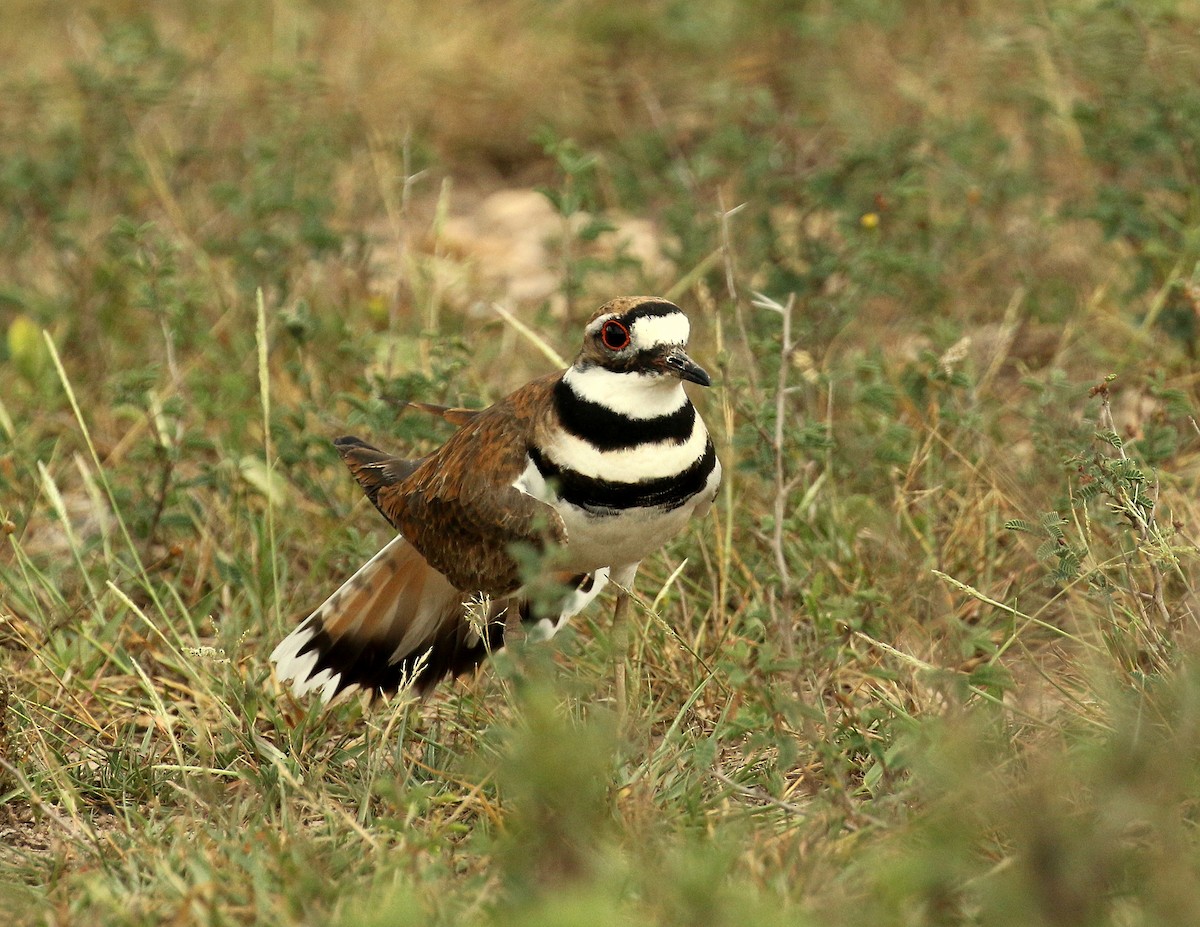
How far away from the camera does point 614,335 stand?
355 centimetres

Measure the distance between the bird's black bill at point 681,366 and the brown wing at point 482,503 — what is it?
12.6 inches

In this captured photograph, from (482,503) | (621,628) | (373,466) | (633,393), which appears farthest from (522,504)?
(373,466)

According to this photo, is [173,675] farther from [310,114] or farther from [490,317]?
[310,114]

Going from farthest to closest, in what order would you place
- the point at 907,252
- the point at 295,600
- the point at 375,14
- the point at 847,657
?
the point at 375,14, the point at 907,252, the point at 295,600, the point at 847,657

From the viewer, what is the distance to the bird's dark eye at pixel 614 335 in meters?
3.53

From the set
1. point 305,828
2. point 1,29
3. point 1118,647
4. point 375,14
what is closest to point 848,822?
point 1118,647

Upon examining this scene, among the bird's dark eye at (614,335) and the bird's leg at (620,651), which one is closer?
the bird's leg at (620,651)

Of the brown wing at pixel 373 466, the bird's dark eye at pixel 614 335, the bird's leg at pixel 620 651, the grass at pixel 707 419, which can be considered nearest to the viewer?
the grass at pixel 707 419

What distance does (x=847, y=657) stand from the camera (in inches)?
157

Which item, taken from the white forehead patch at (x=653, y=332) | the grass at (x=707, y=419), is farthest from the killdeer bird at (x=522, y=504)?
the grass at (x=707, y=419)

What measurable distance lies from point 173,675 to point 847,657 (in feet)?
5.77

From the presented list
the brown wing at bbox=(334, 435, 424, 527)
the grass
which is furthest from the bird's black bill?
the brown wing at bbox=(334, 435, 424, 527)

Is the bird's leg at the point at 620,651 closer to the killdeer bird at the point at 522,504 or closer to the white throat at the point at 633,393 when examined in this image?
the killdeer bird at the point at 522,504

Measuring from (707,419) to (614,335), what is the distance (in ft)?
4.39
